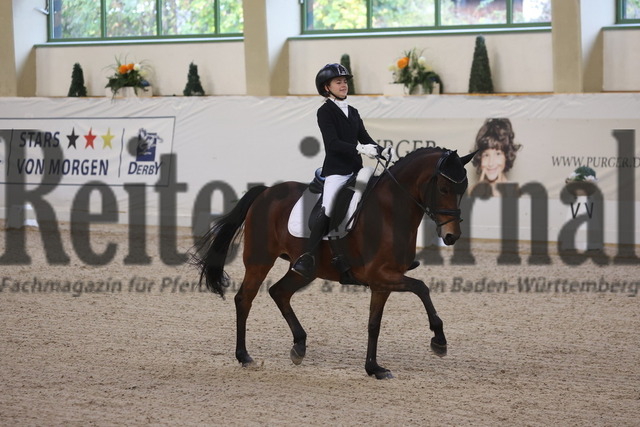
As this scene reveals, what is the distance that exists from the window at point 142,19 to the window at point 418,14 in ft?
6.01

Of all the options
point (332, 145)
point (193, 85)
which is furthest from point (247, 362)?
point (193, 85)

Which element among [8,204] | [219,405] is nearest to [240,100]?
[8,204]

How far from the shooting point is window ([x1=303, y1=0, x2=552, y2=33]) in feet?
50.8

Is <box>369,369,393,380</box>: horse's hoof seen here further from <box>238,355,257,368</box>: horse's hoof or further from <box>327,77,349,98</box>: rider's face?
<box>327,77,349,98</box>: rider's face

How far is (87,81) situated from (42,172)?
3428 millimetres

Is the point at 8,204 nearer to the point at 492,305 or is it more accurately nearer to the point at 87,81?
the point at 87,81

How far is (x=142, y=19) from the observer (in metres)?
18.5

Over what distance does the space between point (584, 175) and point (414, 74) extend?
4.07m

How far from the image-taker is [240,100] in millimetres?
15125

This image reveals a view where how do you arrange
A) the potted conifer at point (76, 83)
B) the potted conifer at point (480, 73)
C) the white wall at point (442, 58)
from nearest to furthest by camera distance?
the potted conifer at point (480, 73) → the white wall at point (442, 58) → the potted conifer at point (76, 83)

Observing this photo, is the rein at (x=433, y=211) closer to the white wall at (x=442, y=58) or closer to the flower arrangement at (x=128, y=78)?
the white wall at (x=442, y=58)

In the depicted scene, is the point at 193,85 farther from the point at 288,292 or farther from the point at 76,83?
the point at 288,292

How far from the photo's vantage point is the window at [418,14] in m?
15.5

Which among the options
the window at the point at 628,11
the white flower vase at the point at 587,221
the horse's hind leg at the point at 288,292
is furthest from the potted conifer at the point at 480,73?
the horse's hind leg at the point at 288,292
